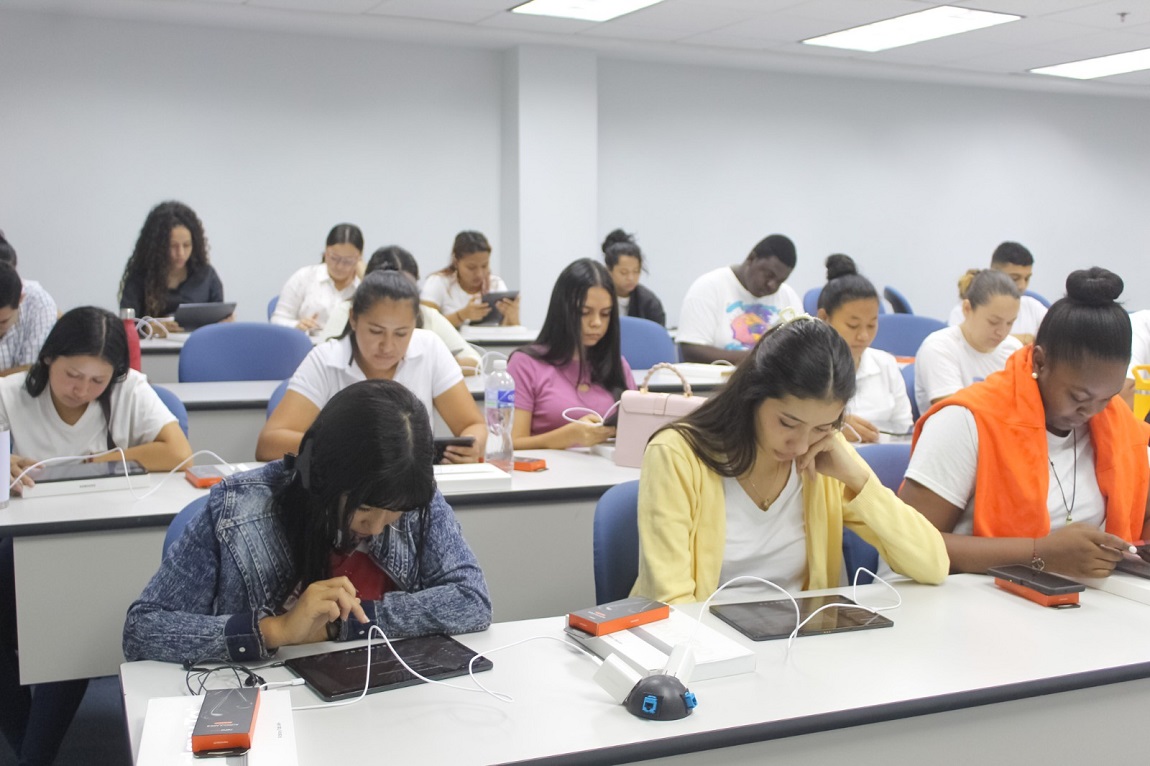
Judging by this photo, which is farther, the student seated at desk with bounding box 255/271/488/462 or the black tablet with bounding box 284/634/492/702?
the student seated at desk with bounding box 255/271/488/462

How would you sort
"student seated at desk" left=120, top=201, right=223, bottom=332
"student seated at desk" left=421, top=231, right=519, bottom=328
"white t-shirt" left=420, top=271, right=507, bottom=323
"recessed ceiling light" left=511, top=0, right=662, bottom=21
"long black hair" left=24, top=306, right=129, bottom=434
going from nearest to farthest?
"long black hair" left=24, top=306, right=129, bottom=434 → "student seated at desk" left=120, top=201, right=223, bottom=332 → "student seated at desk" left=421, top=231, right=519, bottom=328 → "white t-shirt" left=420, top=271, right=507, bottom=323 → "recessed ceiling light" left=511, top=0, right=662, bottom=21

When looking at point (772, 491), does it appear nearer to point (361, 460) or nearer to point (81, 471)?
point (361, 460)

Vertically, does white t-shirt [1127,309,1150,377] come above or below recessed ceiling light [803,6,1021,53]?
below

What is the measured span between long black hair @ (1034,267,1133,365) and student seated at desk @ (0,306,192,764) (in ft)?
6.81

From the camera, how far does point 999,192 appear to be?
9641mm

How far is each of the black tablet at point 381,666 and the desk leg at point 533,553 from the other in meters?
0.99

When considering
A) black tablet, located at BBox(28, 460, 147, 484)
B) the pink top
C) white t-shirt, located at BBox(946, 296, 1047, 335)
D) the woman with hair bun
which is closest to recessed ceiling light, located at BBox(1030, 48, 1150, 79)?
white t-shirt, located at BBox(946, 296, 1047, 335)

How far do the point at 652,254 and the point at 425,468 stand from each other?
683 cm

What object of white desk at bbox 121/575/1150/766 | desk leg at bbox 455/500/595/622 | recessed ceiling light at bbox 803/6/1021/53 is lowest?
desk leg at bbox 455/500/595/622

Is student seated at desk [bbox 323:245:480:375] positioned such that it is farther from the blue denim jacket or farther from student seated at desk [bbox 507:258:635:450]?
the blue denim jacket

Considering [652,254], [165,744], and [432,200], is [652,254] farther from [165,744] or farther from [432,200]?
[165,744]

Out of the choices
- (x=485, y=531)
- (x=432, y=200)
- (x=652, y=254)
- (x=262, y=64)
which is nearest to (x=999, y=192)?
(x=652, y=254)

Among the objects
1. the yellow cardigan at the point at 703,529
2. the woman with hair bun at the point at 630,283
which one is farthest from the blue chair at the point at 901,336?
the yellow cardigan at the point at 703,529

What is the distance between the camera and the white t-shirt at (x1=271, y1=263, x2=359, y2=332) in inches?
233
